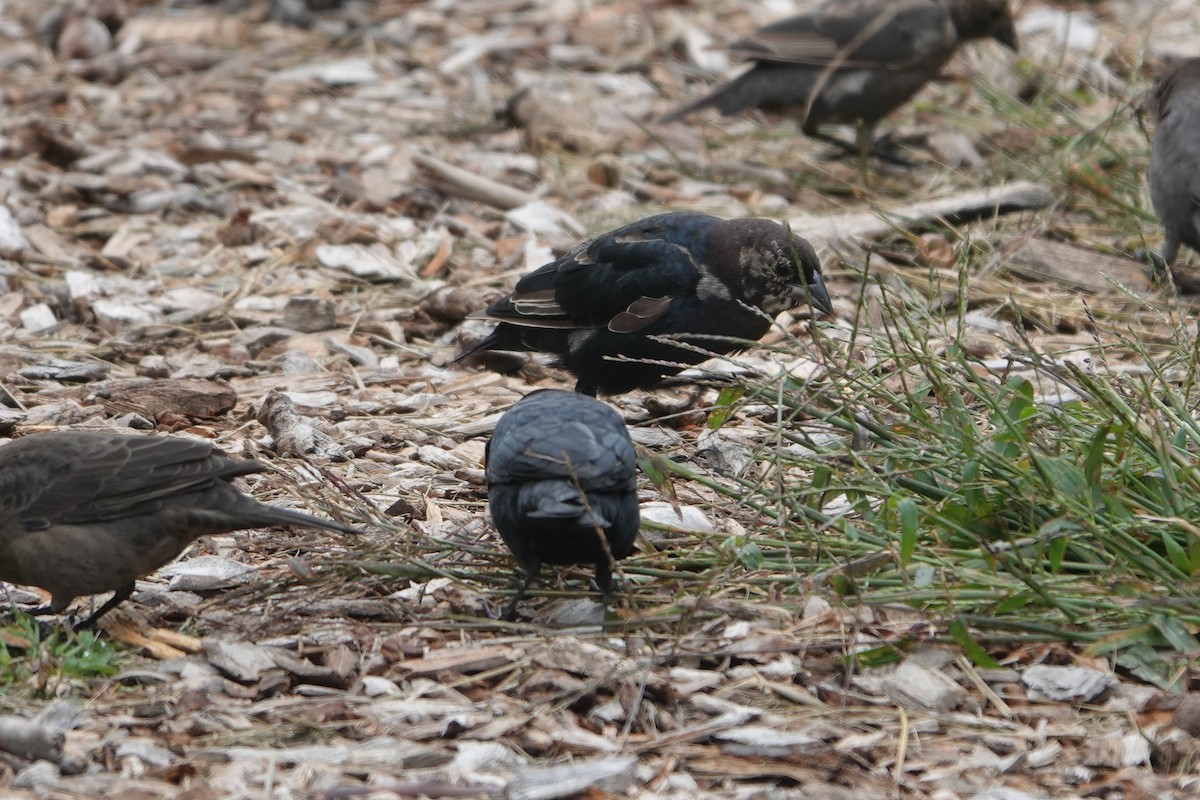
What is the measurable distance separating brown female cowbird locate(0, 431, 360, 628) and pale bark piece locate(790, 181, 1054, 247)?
3862 mm

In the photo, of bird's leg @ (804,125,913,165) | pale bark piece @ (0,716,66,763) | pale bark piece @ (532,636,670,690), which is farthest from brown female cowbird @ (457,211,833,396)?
bird's leg @ (804,125,913,165)

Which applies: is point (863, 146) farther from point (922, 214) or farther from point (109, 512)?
point (109, 512)

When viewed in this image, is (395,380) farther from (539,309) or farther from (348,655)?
(348,655)

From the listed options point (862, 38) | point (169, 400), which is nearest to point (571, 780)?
point (169, 400)

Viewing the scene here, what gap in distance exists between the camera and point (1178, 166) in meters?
7.16

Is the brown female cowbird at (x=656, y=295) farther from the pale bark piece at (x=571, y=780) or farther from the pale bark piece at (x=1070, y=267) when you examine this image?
the pale bark piece at (x=571, y=780)

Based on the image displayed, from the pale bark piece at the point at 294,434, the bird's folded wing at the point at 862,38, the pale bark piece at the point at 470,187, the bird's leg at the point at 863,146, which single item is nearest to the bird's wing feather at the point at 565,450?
the pale bark piece at the point at 294,434

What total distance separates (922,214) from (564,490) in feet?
14.2

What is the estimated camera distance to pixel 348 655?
3.98 meters

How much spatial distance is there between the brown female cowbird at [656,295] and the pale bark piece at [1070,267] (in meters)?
1.83

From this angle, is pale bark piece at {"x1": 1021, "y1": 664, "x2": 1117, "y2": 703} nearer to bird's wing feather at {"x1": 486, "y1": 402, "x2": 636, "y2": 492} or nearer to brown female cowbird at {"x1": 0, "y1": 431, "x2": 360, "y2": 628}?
bird's wing feather at {"x1": 486, "y1": 402, "x2": 636, "y2": 492}

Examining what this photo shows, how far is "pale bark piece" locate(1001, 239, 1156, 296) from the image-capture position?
23.7 ft

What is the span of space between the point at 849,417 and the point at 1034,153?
4.94 meters

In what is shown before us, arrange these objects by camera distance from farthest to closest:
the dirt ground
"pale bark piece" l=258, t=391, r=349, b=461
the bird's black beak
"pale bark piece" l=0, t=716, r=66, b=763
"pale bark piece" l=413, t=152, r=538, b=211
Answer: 1. "pale bark piece" l=413, t=152, r=538, b=211
2. the bird's black beak
3. "pale bark piece" l=258, t=391, r=349, b=461
4. the dirt ground
5. "pale bark piece" l=0, t=716, r=66, b=763
